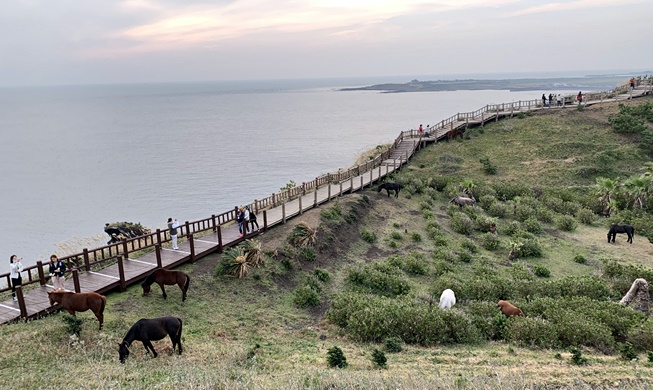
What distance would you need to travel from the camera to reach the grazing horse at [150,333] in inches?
414

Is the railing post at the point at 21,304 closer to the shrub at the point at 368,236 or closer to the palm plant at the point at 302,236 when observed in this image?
the palm plant at the point at 302,236

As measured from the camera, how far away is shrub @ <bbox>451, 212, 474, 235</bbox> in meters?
26.0

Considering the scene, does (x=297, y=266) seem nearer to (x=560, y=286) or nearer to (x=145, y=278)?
(x=145, y=278)

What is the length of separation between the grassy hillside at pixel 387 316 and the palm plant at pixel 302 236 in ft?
1.60

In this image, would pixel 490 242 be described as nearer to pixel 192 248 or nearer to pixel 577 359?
pixel 577 359

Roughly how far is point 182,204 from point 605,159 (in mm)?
40311

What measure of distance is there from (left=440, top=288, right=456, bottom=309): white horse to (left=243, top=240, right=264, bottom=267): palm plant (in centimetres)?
719

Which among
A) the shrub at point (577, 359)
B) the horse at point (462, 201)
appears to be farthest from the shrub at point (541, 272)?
the horse at point (462, 201)

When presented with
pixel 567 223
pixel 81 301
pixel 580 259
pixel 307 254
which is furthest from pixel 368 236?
pixel 81 301

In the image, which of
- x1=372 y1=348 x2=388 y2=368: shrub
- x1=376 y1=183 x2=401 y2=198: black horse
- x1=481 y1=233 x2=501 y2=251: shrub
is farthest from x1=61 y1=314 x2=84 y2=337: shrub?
x1=376 y1=183 x2=401 y2=198: black horse

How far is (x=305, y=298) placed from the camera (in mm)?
15953

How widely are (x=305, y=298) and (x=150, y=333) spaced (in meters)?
6.31

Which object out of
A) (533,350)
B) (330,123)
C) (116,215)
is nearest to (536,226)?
(533,350)

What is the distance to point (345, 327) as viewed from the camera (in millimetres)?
14047
